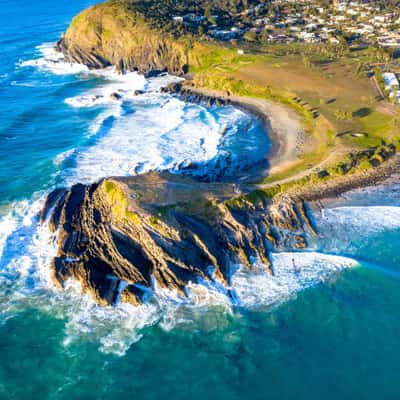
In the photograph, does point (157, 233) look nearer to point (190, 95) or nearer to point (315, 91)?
point (315, 91)

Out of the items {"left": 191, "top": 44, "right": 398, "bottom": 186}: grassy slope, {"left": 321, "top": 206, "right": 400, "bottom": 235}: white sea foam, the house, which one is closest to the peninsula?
{"left": 191, "top": 44, "right": 398, "bottom": 186}: grassy slope

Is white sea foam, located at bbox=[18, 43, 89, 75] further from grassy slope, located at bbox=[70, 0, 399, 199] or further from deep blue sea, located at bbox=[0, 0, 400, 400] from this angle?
deep blue sea, located at bbox=[0, 0, 400, 400]

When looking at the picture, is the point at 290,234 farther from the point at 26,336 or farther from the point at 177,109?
the point at 177,109

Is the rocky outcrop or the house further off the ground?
the rocky outcrop

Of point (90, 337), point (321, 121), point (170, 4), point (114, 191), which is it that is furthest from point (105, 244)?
point (170, 4)

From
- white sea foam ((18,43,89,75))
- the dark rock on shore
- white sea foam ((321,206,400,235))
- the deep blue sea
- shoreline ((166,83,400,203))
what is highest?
white sea foam ((18,43,89,75))

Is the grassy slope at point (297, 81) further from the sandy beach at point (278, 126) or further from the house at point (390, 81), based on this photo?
the house at point (390, 81)

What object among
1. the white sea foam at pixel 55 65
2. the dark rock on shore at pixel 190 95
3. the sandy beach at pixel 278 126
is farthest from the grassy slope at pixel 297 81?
the white sea foam at pixel 55 65
